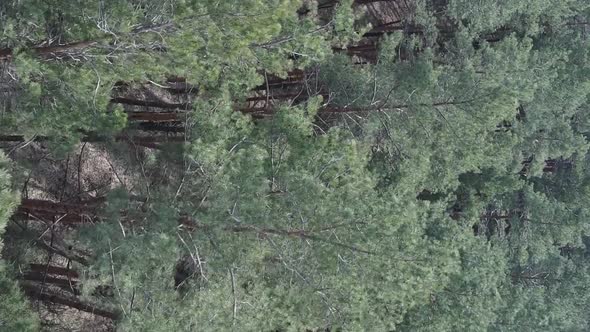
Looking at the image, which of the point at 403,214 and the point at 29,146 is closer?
the point at 403,214

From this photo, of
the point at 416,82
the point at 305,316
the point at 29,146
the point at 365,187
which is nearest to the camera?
the point at 365,187

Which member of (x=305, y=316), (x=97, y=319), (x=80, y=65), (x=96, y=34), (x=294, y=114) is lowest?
(x=97, y=319)

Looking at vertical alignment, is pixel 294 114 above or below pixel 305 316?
above

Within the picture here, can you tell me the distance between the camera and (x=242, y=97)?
11.7 m

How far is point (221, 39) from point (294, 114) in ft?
10.7

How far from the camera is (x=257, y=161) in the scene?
9.63 m

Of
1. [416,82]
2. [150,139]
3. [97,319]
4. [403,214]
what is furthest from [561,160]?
[97,319]

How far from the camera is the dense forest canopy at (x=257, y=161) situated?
8.38m

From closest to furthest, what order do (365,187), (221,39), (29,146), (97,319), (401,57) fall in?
(221,39) → (365,187) → (29,146) → (97,319) → (401,57)

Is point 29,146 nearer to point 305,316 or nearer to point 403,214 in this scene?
point 305,316

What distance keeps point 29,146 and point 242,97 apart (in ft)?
14.2

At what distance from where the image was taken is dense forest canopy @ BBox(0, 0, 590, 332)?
27.5 feet

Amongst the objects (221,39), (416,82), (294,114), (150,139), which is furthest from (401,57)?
(221,39)

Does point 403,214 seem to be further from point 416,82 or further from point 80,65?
point 80,65
